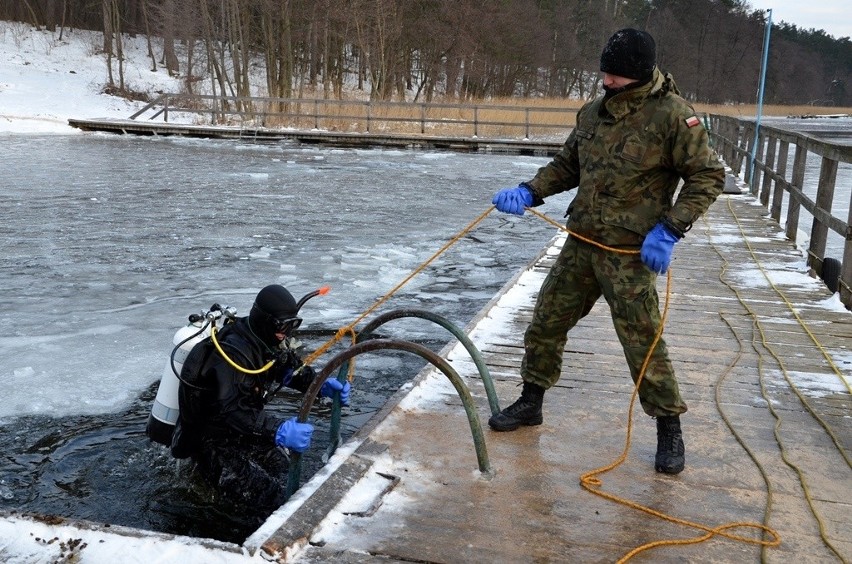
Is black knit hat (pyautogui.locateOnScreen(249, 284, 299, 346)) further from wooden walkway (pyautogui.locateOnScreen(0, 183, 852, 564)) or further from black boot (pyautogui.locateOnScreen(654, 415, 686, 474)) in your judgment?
black boot (pyautogui.locateOnScreen(654, 415, 686, 474))

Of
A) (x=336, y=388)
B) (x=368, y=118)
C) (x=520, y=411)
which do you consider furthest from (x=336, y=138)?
(x=520, y=411)

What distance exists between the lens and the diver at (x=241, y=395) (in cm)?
372

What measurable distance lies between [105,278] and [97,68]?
111ft

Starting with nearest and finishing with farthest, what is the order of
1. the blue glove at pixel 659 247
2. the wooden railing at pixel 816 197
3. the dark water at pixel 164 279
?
1. the blue glove at pixel 659 247
2. the dark water at pixel 164 279
3. the wooden railing at pixel 816 197

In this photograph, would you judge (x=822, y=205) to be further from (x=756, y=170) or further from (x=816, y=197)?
(x=756, y=170)

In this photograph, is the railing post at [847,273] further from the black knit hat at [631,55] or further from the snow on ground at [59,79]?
the snow on ground at [59,79]

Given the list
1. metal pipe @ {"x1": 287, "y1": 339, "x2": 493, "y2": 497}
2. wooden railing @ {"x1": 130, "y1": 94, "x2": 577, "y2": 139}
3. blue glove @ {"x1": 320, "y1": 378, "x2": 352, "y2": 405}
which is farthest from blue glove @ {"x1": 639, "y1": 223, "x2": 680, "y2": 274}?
wooden railing @ {"x1": 130, "y1": 94, "x2": 577, "y2": 139}

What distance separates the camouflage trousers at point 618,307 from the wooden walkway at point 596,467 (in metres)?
0.36

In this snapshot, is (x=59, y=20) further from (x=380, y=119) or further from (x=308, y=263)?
(x=308, y=263)

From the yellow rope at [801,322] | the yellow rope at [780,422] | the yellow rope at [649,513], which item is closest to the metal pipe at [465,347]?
the yellow rope at [649,513]

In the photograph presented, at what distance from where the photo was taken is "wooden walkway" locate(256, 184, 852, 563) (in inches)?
110

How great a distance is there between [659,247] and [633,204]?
27 cm

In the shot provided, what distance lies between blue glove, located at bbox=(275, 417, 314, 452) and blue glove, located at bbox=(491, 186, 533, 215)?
3.98 feet

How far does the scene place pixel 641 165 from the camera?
3223 millimetres
